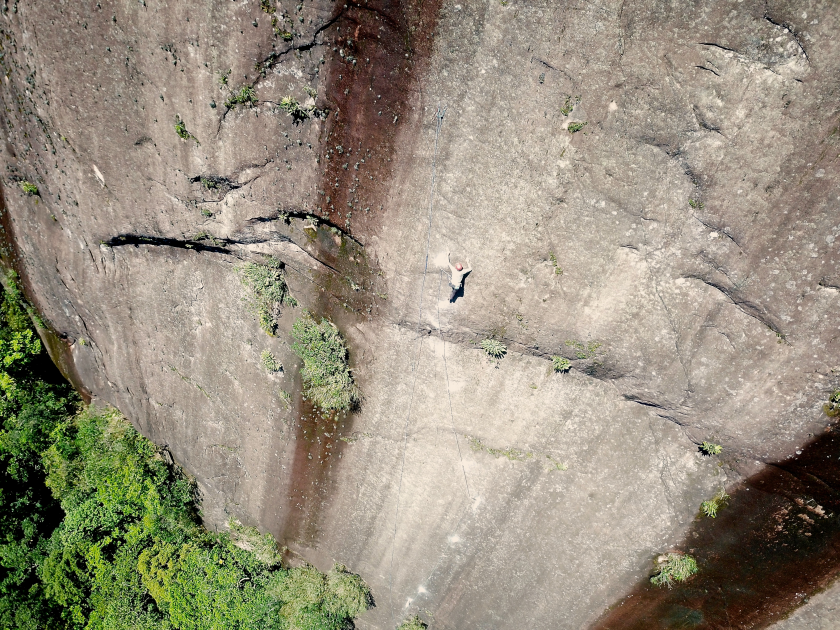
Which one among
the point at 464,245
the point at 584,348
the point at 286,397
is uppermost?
the point at 464,245

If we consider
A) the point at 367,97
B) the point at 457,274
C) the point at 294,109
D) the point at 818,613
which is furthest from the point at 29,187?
the point at 818,613

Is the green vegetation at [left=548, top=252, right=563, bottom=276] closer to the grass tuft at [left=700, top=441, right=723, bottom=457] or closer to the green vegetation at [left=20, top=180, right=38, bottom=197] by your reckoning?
the grass tuft at [left=700, top=441, right=723, bottom=457]

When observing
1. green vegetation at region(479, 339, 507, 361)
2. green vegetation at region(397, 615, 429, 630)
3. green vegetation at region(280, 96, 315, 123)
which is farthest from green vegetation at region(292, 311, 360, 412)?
green vegetation at region(397, 615, 429, 630)

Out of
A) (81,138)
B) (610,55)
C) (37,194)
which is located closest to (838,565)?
(610,55)

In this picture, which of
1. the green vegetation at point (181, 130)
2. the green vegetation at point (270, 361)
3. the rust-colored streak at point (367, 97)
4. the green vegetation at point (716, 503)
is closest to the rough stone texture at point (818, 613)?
the green vegetation at point (716, 503)

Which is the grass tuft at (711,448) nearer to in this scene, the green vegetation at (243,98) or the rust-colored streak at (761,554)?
the rust-colored streak at (761,554)

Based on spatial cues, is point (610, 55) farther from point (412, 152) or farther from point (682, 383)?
point (682, 383)

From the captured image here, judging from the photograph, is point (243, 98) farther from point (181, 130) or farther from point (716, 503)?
point (716, 503)
